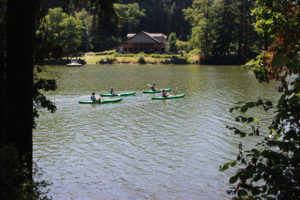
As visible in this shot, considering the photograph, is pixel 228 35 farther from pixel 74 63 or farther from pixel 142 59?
pixel 74 63

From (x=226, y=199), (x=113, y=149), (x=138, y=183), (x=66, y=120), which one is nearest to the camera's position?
(x=226, y=199)

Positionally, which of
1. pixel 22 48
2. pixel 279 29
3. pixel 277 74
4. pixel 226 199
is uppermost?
pixel 279 29

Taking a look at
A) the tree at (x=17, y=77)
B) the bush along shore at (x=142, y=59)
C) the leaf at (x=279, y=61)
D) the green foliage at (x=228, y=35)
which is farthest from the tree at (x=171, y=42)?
the leaf at (x=279, y=61)

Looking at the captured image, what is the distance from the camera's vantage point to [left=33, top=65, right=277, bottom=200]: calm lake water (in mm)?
10188

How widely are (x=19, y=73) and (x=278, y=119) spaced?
4003mm

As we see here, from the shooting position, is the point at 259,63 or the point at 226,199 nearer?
the point at 259,63

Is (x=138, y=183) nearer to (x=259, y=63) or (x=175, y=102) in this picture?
(x=259, y=63)

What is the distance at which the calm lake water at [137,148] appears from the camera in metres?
10.2

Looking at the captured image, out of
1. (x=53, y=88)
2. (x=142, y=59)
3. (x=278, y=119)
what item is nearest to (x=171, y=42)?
(x=142, y=59)

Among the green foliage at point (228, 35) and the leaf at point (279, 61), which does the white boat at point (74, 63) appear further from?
the leaf at point (279, 61)

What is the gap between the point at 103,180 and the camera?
10711mm

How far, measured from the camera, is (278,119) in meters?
4.41

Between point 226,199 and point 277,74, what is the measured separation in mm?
4260

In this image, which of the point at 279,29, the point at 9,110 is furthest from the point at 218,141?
the point at 9,110
